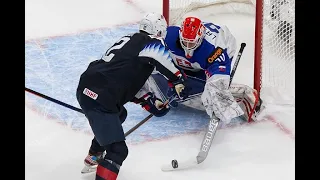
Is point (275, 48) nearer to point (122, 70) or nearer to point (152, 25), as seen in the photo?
point (152, 25)

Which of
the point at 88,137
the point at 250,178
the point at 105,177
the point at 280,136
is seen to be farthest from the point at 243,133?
the point at 105,177

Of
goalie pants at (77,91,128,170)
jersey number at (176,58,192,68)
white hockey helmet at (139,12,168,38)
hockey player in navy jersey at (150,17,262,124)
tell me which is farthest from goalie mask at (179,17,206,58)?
goalie pants at (77,91,128,170)

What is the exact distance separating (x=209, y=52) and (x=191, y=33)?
176mm

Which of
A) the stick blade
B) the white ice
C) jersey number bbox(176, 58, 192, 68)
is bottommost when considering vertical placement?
the white ice

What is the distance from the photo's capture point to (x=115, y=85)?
256cm

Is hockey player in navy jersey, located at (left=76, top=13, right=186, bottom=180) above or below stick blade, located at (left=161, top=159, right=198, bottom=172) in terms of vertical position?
above

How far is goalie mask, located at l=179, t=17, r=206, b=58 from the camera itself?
304cm

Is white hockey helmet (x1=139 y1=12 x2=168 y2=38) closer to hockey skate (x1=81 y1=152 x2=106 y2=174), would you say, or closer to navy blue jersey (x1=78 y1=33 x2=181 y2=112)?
navy blue jersey (x1=78 y1=33 x2=181 y2=112)

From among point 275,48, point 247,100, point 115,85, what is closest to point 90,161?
point 115,85

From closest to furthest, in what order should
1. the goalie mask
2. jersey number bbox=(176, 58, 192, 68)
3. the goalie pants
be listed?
the goalie pants → the goalie mask → jersey number bbox=(176, 58, 192, 68)

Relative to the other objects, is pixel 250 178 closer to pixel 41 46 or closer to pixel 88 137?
pixel 88 137

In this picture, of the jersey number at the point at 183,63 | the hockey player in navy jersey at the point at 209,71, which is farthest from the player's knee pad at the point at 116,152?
the jersey number at the point at 183,63

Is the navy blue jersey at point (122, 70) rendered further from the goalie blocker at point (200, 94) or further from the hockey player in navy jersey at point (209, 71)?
the goalie blocker at point (200, 94)

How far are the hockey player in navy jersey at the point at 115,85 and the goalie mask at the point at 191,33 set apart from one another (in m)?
0.36
